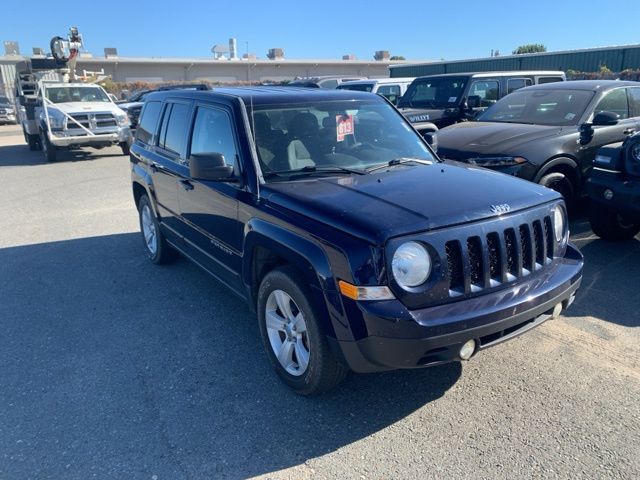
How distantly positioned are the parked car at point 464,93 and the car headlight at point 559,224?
7.18 metres

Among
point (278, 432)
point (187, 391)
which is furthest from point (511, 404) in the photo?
point (187, 391)

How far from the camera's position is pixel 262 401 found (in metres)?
3.34

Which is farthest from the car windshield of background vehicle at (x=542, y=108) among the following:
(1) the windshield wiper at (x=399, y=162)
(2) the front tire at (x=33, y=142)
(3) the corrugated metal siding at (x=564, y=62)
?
(3) the corrugated metal siding at (x=564, y=62)

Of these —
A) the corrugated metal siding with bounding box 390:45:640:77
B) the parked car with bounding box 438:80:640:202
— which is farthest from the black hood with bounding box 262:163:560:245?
the corrugated metal siding with bounding box 390:45:640:77

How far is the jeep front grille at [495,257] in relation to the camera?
112 inches

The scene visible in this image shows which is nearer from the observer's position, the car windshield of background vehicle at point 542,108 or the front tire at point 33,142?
the car windshield of background vehicle at point 542,108

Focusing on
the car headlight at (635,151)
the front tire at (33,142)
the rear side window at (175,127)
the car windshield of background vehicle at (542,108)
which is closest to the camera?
the rear side window at (175,127)

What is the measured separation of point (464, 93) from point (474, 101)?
28 cm

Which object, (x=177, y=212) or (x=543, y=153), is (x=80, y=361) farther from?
(x=543, y=153)

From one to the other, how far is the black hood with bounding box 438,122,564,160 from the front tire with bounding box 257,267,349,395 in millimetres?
3829

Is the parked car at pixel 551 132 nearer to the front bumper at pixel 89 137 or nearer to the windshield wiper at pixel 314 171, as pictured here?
the windshield wiper at pixel 314 171

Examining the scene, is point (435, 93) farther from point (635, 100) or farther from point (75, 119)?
point (75, 119)

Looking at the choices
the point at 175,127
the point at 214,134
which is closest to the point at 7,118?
the point at 175,127

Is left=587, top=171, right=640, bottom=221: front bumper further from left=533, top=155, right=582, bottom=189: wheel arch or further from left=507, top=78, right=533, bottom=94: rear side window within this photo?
left=507, top=78, right=533, bottom=94: rear side window
